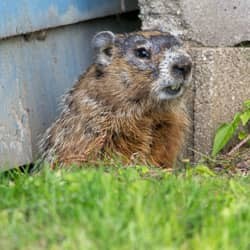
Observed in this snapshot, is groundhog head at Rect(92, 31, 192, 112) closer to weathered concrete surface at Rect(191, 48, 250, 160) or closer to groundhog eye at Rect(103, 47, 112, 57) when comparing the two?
groundhog eye at Rect(103, 47, 112, 57)

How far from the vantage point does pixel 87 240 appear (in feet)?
11.4

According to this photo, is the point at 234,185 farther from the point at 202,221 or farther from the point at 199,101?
the point at 199,101

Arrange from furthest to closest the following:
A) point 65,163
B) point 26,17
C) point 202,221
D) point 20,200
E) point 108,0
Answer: point 108,0, point 26,17, point 65,163, point 20,200, point 202,221

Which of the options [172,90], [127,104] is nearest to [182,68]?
[172,90]

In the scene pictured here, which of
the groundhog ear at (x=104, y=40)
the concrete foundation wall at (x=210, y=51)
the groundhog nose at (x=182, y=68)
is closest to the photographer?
the groundhog nose at (x=182, y=68)

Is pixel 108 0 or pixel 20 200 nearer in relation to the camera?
pixel 20 200

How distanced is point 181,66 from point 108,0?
4.88 ft

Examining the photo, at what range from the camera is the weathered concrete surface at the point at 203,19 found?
677 cm

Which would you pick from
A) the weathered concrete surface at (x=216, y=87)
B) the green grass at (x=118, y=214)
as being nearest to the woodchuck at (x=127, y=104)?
the weathered concrete surface at (x=216, y=87)

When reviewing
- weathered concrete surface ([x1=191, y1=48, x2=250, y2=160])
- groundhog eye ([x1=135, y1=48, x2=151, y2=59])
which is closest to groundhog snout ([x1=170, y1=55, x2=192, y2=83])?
groundhog eye ([x1=135, y1=48, x2=151, y2=59])

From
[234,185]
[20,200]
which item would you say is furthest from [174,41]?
[20,200]

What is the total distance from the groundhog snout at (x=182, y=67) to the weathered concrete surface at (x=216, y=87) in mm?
563

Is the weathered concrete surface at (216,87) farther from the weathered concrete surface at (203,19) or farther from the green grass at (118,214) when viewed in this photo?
the green grass at (118,214)

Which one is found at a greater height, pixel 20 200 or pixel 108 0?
pixel 108 0
